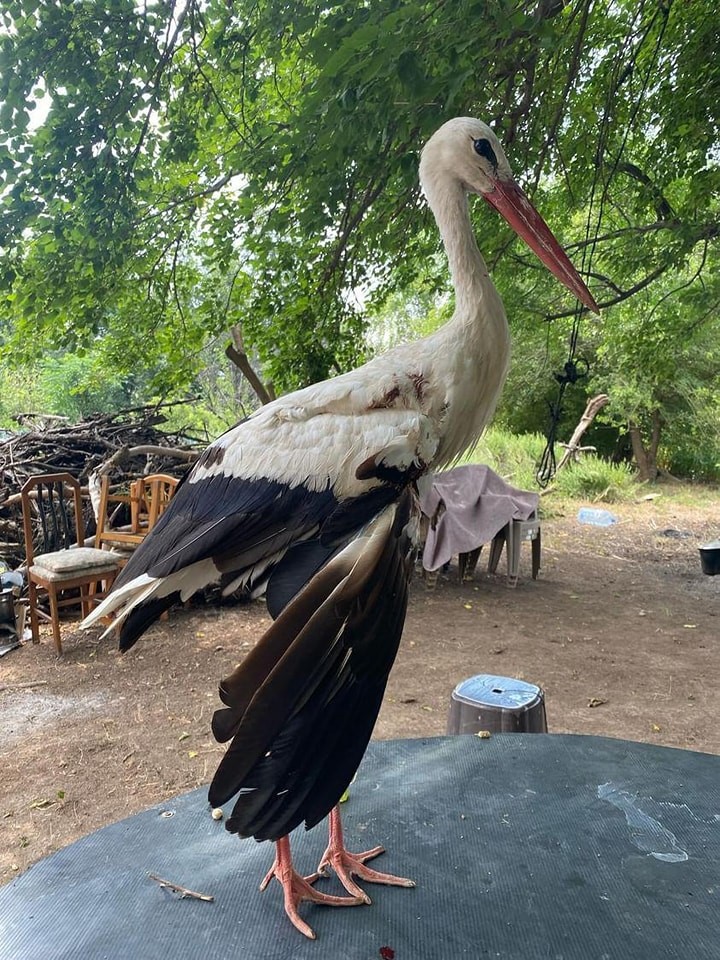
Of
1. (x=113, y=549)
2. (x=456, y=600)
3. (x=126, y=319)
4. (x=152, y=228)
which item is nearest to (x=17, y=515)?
(x=113, y=549)

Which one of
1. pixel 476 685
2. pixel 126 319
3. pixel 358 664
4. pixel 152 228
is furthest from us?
pixel 126 319

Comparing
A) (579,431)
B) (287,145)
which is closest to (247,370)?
(287,145)

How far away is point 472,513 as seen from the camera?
19.2 feet

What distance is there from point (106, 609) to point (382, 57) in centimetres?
192

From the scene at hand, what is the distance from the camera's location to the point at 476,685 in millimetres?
2328

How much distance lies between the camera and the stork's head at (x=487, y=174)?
5.15 feet

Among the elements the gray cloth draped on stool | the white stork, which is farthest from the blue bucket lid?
the gray cloth draped on stool

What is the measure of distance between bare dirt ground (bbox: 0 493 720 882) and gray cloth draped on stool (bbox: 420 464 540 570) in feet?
1.35

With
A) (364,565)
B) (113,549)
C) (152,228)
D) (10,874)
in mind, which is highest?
(152,228)

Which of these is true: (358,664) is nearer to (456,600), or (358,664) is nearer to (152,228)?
(152,228)

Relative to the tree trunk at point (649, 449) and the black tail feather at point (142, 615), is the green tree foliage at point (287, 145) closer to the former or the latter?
the black tail feather at point (142, 615)

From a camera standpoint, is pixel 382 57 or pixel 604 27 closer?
pixel 382 57

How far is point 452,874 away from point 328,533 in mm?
796

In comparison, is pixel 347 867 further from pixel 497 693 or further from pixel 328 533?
pixel 497 693
